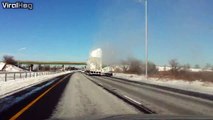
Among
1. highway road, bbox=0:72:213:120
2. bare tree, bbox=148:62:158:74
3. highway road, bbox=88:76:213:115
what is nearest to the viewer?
highway road, bbox=0:72:213:120

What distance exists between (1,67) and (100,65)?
73.8 metres

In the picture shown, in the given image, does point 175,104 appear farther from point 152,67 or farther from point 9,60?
point 9,60

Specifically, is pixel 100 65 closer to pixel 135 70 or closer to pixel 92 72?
pixel 92 72

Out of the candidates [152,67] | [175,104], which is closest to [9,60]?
[152,67]

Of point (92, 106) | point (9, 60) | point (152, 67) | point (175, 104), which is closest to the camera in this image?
point (92, 106)

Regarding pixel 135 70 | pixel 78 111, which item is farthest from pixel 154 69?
pixel 78 111

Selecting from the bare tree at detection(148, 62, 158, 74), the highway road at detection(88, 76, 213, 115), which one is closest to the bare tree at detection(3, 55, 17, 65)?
the bare tree at detection(148, 62, 158, 74)

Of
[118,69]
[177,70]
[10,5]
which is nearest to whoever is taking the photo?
[10,5]

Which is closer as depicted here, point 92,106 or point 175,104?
point 92,106

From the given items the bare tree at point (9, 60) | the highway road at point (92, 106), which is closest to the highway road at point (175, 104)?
the highway road at point (92, 106)

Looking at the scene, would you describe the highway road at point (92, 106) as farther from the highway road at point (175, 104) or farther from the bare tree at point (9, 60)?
the bare tree at point (9, 60)

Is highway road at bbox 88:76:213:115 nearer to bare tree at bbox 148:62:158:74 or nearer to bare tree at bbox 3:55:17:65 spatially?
bare tree at bbox 148:62:158:74

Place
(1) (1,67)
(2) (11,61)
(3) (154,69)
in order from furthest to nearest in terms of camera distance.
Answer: (2) (11,61), (1) (1,67), (3) (154,69)

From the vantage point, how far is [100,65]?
3221 inches
